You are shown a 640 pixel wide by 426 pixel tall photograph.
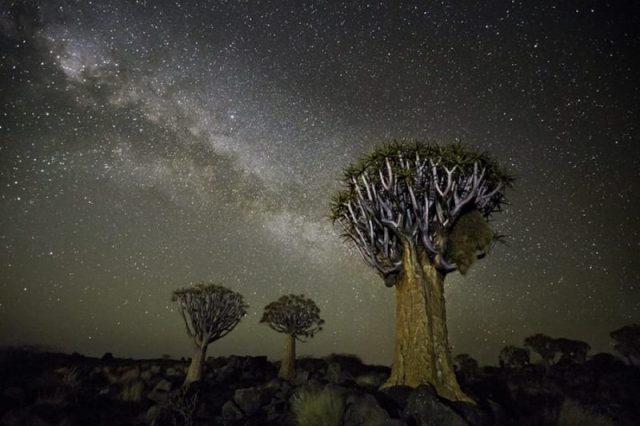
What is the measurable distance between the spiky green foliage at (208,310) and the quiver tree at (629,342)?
26.2m

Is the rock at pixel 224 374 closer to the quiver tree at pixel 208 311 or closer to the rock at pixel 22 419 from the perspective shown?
the quiver tree at pixel 208 311

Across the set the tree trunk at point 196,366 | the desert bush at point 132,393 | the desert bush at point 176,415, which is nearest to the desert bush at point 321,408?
the desert bush at point 176,415

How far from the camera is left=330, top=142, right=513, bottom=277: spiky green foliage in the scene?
10.7 meters

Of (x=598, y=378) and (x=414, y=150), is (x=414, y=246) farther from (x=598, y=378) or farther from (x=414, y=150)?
(x=598, y=378)

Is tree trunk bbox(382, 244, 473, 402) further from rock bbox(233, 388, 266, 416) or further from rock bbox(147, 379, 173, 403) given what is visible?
rock bbox(147, 379, 173, 403)

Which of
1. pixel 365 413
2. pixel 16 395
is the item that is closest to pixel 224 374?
pixel 16 395

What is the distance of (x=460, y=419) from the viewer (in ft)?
25.7

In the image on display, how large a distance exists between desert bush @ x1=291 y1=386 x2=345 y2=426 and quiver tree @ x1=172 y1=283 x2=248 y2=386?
10516mm

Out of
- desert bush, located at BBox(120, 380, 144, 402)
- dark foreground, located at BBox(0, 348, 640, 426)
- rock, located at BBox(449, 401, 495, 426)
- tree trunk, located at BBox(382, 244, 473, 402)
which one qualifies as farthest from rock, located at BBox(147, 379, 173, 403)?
rock, located at BBox(449, 401, 495, 426)

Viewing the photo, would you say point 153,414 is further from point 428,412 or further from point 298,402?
point 428,412

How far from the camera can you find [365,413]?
8.03 metres

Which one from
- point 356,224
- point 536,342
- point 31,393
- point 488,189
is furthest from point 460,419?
point 536,342

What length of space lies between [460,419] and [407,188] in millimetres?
5969

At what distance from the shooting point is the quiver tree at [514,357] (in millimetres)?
32312
